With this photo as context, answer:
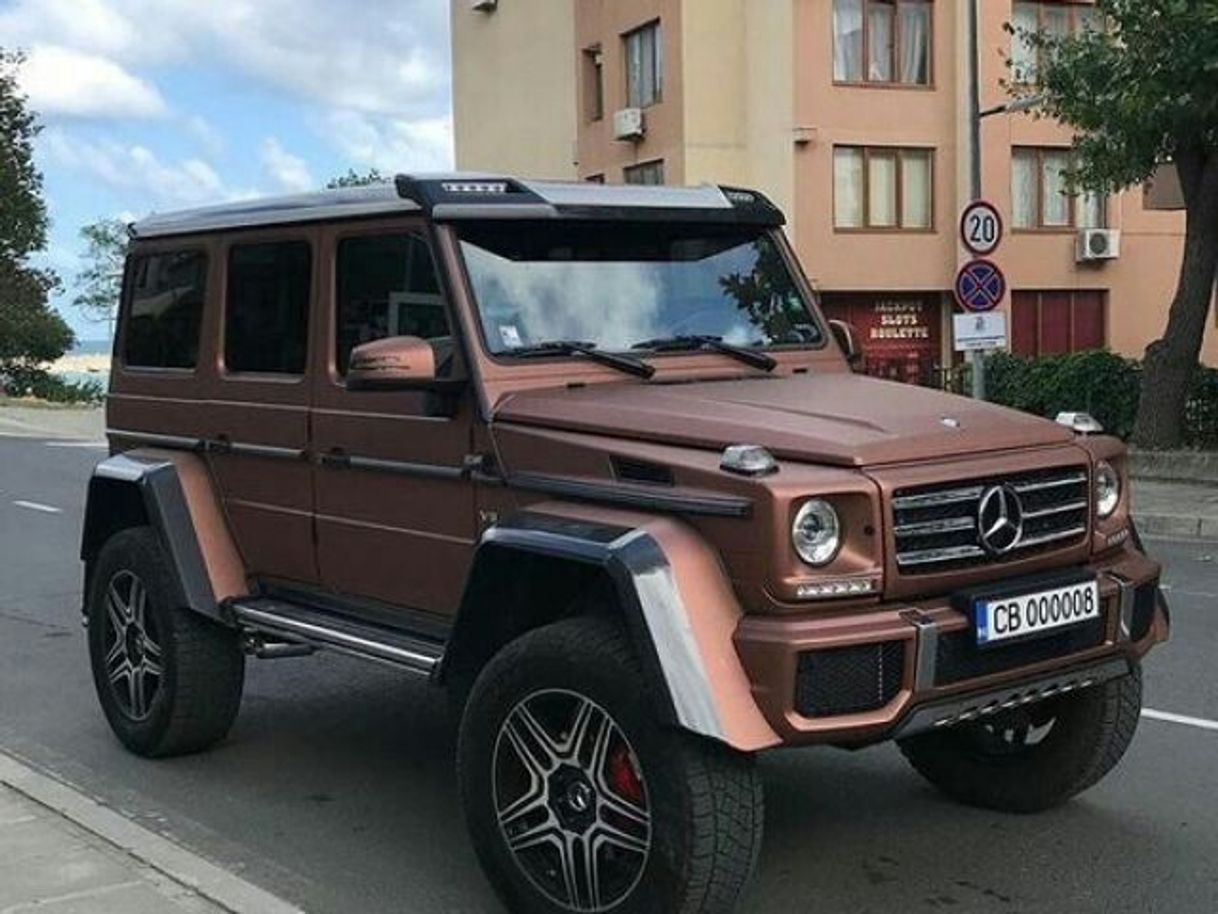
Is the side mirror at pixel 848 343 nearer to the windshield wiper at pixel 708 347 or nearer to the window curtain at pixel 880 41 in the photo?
the windshield wiper at pixel 708 347

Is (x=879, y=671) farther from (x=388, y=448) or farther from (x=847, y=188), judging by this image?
(x=847, y=188)

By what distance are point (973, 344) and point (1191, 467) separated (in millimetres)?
2772

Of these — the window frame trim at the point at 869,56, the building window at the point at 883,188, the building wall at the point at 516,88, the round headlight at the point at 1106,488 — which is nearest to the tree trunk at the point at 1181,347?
the round headlight at the point at 1106,488

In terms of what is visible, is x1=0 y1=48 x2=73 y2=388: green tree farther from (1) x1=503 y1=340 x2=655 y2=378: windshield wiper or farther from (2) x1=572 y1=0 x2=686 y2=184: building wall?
(1) x1=503 y1=340 x2=655 y2=378: windshield wiper

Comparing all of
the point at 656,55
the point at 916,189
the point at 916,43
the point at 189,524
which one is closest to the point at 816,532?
the point at 189,524

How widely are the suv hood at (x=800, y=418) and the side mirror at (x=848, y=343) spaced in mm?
621

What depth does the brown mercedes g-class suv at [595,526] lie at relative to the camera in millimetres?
3916

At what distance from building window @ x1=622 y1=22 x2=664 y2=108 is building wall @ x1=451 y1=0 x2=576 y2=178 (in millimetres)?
2671

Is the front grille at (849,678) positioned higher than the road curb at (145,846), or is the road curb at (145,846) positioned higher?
the front grille at (849,678)

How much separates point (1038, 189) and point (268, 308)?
3026 cm

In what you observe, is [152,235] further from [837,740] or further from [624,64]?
[624,64]

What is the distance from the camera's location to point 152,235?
6434 millimetres

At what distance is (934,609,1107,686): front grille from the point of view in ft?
13.3

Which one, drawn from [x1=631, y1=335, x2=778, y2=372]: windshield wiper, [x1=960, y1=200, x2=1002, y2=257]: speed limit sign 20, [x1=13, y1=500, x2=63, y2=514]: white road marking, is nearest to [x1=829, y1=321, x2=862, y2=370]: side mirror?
[x1=631, y1=335, x2=778, y2=372]: windshield wiper
